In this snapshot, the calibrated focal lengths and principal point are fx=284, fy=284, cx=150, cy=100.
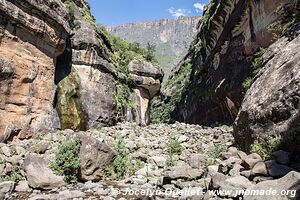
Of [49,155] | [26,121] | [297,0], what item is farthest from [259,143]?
[26,121]

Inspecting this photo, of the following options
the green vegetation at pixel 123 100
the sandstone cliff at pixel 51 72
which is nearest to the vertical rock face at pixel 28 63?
the sandstone cliff at pixel 51 72

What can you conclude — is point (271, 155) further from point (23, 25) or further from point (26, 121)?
point (23, 25)

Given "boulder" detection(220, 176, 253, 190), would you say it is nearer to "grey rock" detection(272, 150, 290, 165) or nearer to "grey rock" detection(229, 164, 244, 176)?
→ "grey rock" detection(229, 164, 244, 176)

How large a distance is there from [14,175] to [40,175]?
3.11 ft

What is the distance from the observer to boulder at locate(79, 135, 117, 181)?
889cm

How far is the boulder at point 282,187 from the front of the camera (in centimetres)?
414

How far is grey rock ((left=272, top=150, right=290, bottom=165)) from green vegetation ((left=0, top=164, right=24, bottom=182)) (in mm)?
6987

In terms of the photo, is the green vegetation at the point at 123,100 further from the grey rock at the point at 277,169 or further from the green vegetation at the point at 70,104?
the grey rock at the point at 277,169

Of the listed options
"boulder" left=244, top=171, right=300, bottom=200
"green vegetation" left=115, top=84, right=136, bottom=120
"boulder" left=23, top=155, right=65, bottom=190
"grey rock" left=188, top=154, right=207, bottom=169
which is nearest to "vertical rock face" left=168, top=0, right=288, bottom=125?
"green vegetation" left=115, top=84, right=136, bottom=120

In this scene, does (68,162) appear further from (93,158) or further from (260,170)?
(260,170)

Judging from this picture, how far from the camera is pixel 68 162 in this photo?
8.79 metres

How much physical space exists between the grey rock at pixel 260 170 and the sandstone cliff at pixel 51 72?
10281mm

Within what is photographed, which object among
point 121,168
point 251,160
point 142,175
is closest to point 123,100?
point 121,168

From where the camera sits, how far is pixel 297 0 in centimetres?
1080
